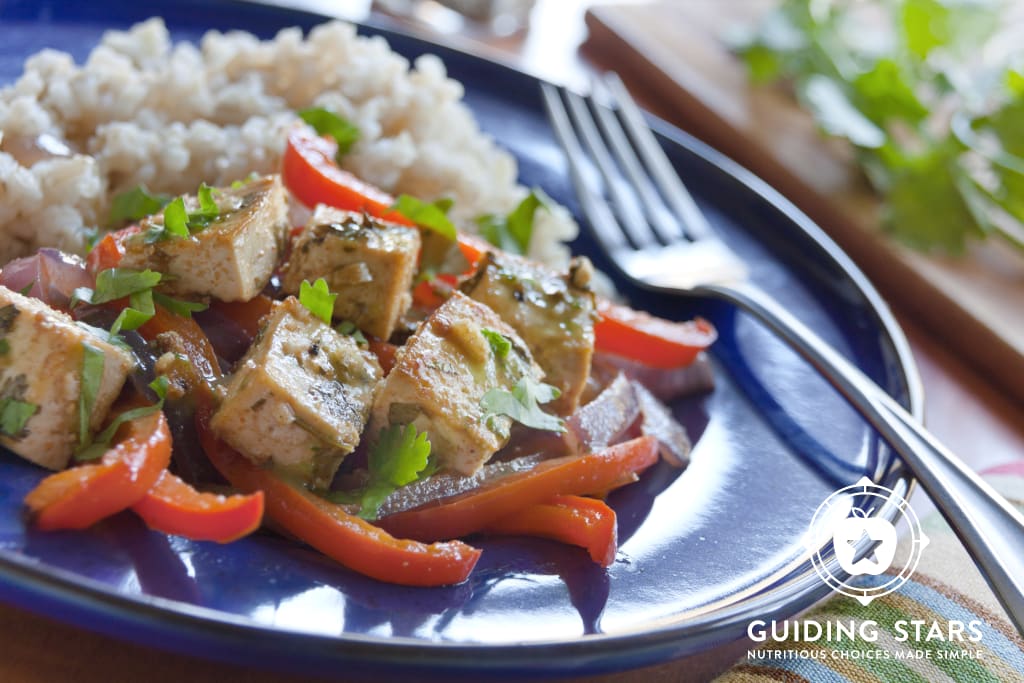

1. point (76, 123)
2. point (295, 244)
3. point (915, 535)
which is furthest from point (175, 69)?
point (915, 535)

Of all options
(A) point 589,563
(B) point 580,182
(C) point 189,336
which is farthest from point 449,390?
(B) point 580,182

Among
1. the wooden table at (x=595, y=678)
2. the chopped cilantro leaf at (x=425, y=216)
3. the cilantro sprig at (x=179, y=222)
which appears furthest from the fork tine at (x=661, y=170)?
the cilantro sprig at (x=179, y=222)

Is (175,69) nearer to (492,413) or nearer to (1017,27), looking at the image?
(492,413)

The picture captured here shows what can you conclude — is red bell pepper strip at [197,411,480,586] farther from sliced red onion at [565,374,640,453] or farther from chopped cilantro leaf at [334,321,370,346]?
sliced red onion at [565,374,640,453]

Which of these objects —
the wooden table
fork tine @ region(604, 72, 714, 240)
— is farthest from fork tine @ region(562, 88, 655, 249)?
the wooden table

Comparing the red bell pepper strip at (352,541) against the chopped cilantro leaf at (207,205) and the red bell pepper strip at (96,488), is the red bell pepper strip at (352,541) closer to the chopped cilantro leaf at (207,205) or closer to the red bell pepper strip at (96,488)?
the red bell pepper strip at (96,488)

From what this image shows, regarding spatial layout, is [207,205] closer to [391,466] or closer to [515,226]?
[391,466]
